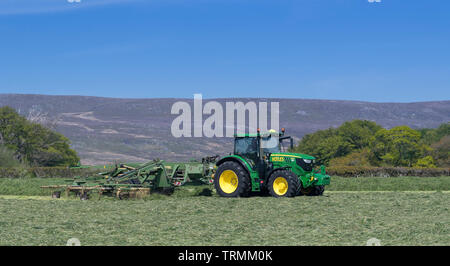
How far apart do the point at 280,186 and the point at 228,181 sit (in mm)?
1839

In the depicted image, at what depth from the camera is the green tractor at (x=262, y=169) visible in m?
19.1

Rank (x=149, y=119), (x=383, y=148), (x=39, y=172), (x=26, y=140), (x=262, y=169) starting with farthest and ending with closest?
(x=149, y=119), (x=26, y=140), (x=383, y=148), (x=39, y=172), (x=262, y=169)

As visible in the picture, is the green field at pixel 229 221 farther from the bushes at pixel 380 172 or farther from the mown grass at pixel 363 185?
the bushes at pixel 380 172

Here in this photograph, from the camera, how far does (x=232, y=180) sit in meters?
19.8

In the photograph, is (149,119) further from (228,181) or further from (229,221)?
(229,221)

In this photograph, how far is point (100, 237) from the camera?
10.7 meters

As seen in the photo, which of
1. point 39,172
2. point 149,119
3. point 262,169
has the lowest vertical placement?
point 39,172

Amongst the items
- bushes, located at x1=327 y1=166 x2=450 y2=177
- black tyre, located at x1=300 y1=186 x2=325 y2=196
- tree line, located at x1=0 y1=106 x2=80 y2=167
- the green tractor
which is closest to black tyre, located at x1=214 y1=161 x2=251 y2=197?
the green tractor

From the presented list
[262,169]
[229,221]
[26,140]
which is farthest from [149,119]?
[229,221]

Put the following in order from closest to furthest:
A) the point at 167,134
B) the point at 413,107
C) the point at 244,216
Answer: the point at 244,216 < the point at 167,134 < the point at 413,107

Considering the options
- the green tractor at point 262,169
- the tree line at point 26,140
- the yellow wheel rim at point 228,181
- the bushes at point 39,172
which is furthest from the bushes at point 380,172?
the tree line at point 26,140
